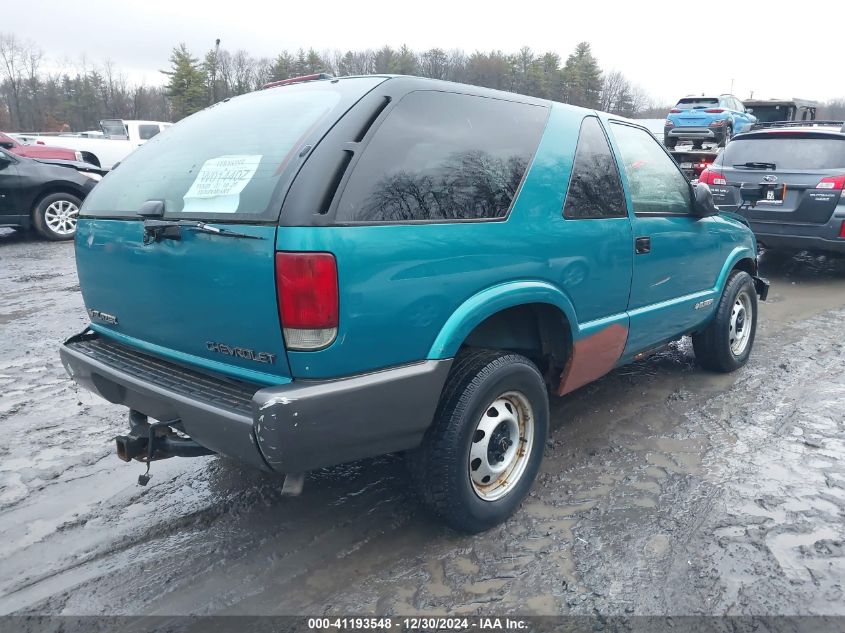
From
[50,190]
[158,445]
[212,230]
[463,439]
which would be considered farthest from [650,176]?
[50,190]

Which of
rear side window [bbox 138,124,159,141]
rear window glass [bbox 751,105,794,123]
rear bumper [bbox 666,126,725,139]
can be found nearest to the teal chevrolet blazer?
rear bumper [bbox 666,126,725,139]

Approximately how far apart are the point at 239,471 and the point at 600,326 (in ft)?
6.83

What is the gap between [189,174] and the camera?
255cm

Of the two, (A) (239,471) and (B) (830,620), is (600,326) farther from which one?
(A) (239,471)

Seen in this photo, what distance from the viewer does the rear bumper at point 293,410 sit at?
2.04 meters

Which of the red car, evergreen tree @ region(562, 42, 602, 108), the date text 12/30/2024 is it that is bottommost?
the date text 12/30/2024

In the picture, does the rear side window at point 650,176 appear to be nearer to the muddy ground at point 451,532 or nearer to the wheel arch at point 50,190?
the muddy ground at point 451,532

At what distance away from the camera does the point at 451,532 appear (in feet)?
8.98

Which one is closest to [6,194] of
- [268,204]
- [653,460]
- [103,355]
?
[103,355]

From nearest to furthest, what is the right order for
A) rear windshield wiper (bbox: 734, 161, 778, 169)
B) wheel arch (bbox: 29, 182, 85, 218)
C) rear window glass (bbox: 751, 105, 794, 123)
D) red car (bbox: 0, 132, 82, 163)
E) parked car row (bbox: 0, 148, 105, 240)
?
rear windshield wiper (bbox: 734, 161, 778, 169), parked car row (bbox: 0, 148, 105, 240), wheel arch (bbox: 29, 182, 85, 218), red car (bbox: 0, 132, 82, 163), rear window glass (bbox: 751, 105, 794, 123)

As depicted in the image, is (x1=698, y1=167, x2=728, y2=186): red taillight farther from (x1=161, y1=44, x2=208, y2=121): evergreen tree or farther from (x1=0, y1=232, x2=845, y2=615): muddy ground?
(x1=161, y1=44, x2=208, y2=121): evergreen tree

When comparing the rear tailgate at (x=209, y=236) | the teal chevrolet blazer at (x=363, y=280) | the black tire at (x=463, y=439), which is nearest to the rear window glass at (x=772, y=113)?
the teal chevrolet blazer at (x=363, y=280)

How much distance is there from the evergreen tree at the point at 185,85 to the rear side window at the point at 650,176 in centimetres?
5121

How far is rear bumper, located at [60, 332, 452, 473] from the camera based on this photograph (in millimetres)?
2043
